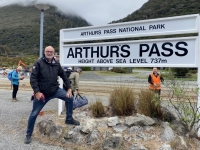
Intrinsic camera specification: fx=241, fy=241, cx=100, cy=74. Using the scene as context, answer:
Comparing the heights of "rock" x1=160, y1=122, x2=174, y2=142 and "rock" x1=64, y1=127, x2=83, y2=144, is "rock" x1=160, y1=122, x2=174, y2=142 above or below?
above

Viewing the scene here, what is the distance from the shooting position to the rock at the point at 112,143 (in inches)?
166

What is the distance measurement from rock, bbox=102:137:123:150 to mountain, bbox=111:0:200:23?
62.8m

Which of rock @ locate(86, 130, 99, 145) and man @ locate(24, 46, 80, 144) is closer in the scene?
rock @ locate(86, 130, 99, 145)

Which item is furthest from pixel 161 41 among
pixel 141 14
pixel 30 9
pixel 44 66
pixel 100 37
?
pixel 30 9

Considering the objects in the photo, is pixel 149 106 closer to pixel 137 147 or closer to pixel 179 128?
pixel 179 128

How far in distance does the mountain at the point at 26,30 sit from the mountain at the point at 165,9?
31.4m

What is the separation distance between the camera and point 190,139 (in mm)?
4684

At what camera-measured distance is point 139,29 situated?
5703mm

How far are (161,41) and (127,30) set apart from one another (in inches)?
36.9

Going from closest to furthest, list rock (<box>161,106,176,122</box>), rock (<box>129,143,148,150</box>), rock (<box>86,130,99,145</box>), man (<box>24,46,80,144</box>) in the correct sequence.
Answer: rock (<box>129,143,148,150</box>) < rock (<box>86,130,99,145</box>) < man (<box>24,46,80,144</box>) < rock (<box>161,106,176,122</box>)

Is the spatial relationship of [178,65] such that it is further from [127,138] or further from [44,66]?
[44,66]

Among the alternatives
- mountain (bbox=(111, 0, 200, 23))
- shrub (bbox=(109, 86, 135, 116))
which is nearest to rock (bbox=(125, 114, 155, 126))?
shrub (bbox=(109, 86, 135, 116))

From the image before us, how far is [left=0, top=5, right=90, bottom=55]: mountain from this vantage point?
319ft

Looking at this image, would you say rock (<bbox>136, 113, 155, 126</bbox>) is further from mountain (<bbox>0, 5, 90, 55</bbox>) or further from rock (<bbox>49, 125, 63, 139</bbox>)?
mountain (<bbox>0, 5, 90, 55</bbox>)
